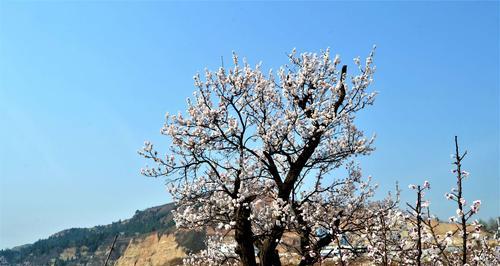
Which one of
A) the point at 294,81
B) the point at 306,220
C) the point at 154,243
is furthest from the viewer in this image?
the point at 154,243

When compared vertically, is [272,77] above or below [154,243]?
below

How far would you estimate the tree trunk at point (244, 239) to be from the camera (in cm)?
1505

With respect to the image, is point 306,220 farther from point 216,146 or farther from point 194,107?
point 194,107

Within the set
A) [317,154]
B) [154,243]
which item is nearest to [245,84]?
[317,154]

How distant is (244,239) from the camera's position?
15141mm

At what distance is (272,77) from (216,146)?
372 cm

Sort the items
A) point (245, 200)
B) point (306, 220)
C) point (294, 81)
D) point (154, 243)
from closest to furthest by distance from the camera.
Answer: point (306, 220) < point (245, 200) < point (294, 81) < point (154, 243)

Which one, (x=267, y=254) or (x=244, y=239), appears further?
(x=244, y=239)

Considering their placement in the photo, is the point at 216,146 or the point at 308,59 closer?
the point at 216,146

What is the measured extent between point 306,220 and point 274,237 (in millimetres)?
1255

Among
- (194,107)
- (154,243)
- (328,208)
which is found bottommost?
(328,208)

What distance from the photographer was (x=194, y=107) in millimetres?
16391

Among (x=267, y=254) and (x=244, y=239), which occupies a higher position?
(x=244, y=239)

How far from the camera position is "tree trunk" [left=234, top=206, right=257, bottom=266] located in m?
15.1
